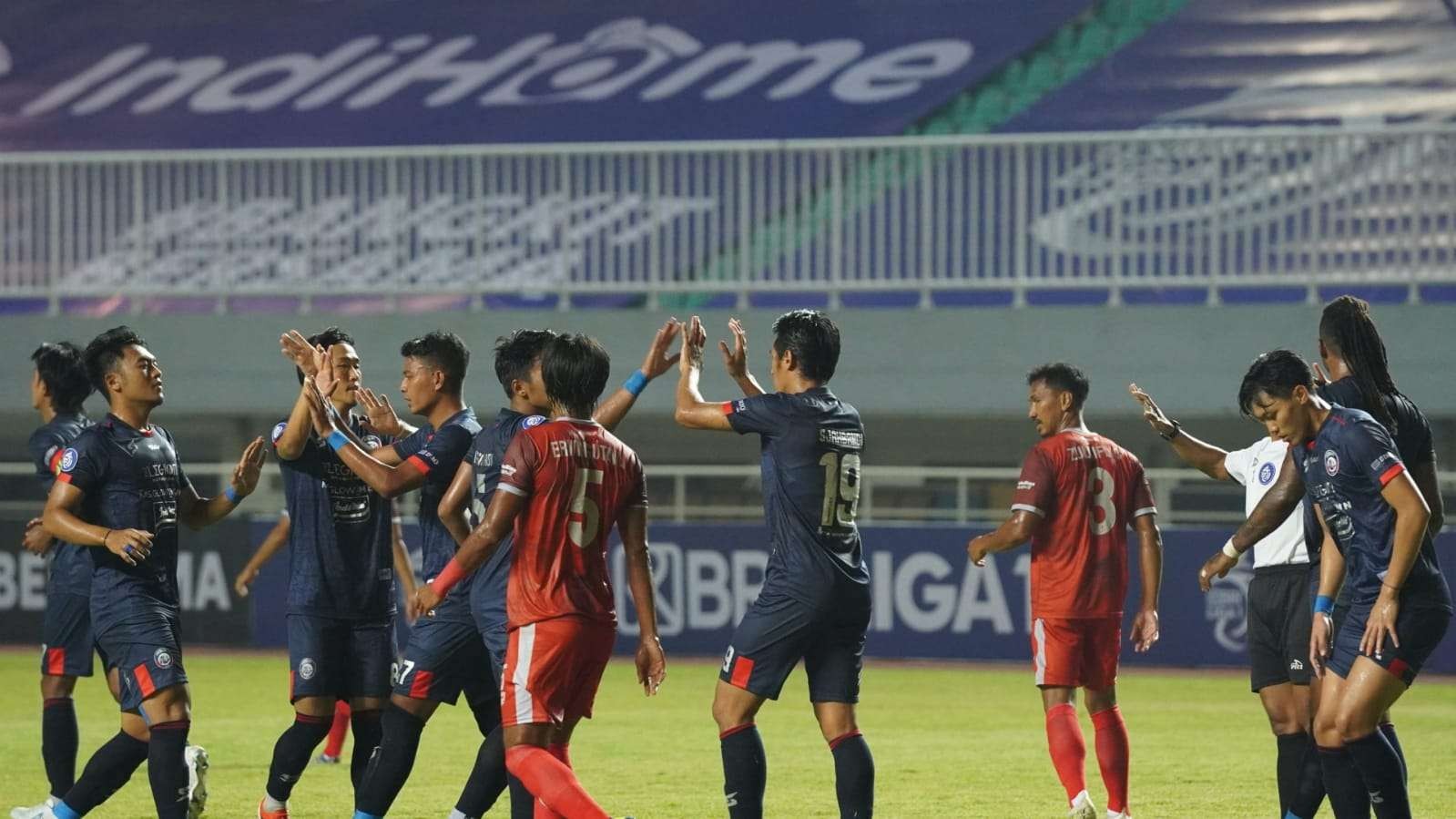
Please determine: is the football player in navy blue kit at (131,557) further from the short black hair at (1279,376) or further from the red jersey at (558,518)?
the short black hair at (1279,376)

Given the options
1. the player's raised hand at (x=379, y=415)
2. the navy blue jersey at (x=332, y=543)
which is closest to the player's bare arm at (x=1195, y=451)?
the player's raised hand at (x=379, y=415)

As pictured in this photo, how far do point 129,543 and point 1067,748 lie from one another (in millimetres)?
3826

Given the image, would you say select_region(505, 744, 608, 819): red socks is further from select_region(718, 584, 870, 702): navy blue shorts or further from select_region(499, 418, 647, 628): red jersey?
select_region(718, 584, 870, 702): navy blue shorts

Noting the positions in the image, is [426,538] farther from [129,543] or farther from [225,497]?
[129,543]

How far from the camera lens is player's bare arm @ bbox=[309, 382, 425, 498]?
23.7 ft

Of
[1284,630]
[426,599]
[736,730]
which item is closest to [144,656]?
[426,599]

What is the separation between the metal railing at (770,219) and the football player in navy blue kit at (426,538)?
414 inches

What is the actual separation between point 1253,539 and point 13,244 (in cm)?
1513

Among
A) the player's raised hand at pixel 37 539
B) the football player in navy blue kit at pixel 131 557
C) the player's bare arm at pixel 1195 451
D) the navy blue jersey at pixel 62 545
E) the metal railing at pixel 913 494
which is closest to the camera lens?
the football player in navy blue kit at pixel 131 557

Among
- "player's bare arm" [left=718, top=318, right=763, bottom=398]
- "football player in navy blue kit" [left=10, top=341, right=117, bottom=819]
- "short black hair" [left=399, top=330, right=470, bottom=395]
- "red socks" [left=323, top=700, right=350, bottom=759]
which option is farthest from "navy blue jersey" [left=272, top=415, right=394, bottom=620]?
"red socks" [left=323, top=700, right=350, bottom=759]

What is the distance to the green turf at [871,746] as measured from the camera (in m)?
9.26

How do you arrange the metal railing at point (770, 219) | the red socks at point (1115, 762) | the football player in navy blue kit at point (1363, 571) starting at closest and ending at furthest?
the football player in navy blue kit at point (1363, 571) < the red socks at point (1115, 762) < the metal railing at point (770, 219)

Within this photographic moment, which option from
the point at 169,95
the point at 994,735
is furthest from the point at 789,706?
the point at 169,95

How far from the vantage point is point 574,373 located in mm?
6715
